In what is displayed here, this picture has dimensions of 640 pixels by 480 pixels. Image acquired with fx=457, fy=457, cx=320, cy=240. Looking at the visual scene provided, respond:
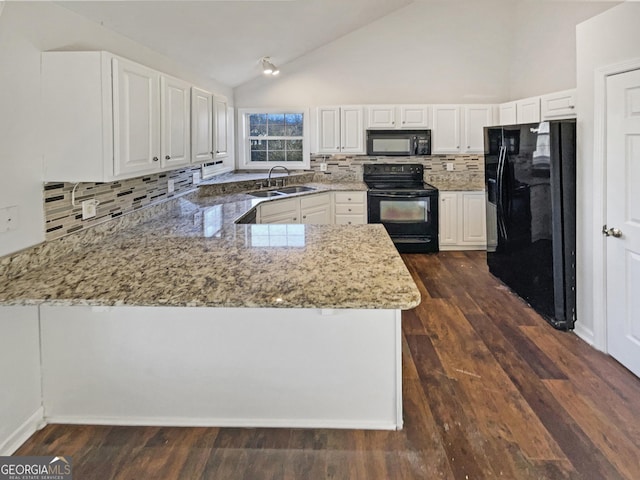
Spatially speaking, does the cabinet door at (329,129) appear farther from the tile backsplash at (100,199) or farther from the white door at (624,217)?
the white door at (624,217)

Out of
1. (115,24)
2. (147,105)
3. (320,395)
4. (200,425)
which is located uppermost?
(115,24)

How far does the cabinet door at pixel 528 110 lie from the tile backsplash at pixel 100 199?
371cm

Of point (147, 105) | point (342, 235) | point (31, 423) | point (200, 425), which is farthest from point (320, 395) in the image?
point (147, 105)

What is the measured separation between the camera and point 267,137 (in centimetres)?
641

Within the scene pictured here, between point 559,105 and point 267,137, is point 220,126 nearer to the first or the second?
point 267,137

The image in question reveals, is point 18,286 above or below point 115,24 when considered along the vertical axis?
below

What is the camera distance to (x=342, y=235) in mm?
2771

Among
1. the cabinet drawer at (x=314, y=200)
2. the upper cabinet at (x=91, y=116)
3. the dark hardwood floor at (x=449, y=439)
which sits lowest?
the dark hardwood floor at (x=449, y=439)

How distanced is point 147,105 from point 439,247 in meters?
4.25

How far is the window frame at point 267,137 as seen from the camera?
628cm

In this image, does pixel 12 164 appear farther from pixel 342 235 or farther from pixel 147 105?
pixel 342 235

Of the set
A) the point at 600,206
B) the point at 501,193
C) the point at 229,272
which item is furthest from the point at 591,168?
the point at 229,272

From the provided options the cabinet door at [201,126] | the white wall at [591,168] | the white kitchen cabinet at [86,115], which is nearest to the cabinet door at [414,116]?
the white wall at [591,168]

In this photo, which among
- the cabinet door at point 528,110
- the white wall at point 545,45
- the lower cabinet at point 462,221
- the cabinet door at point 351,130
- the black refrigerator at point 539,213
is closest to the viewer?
the black refrigerator at point 539,213
